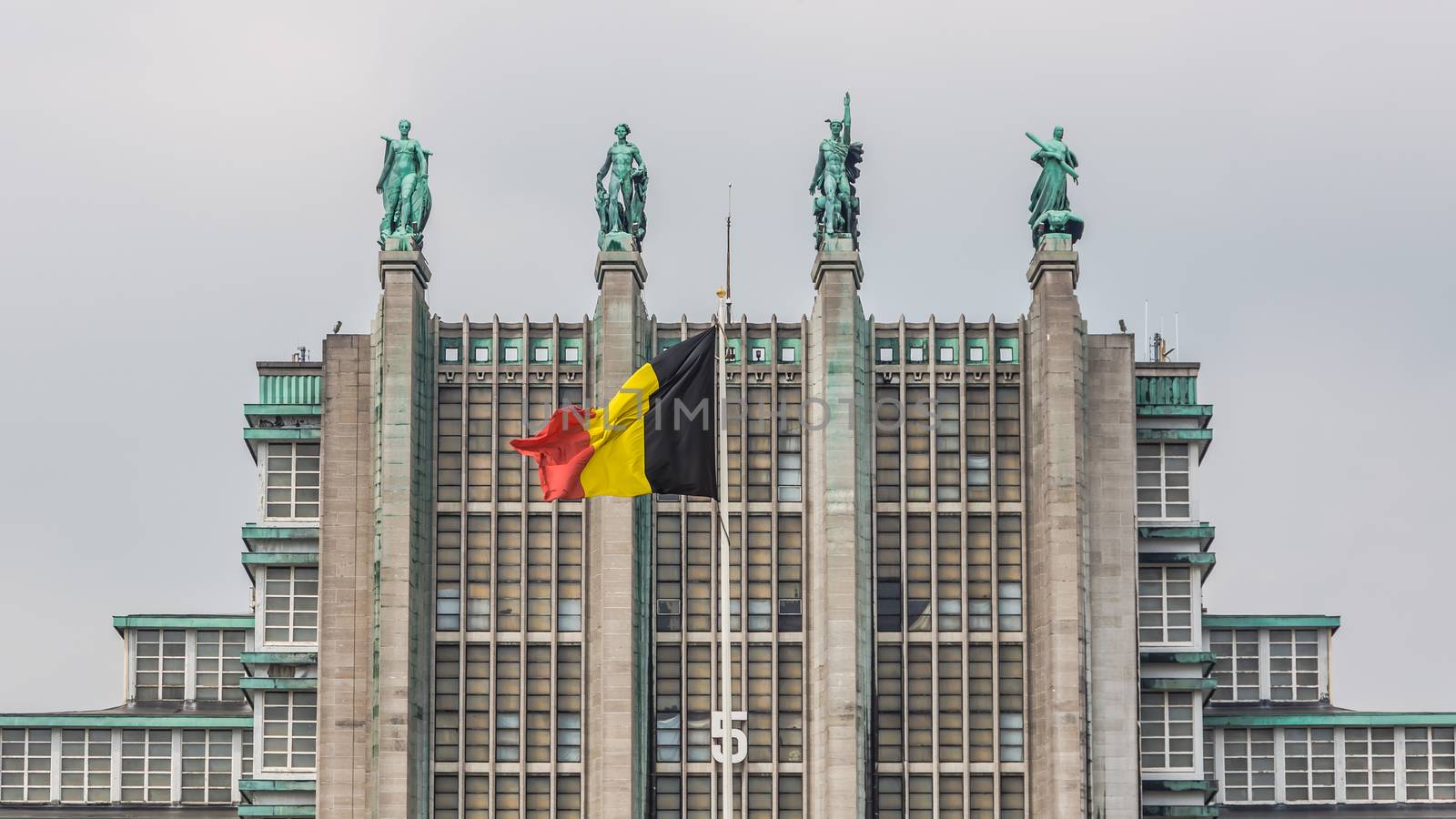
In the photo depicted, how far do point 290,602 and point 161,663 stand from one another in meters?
8.90

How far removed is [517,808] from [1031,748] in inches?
630

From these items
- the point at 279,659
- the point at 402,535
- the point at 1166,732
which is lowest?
the point at 1166,732

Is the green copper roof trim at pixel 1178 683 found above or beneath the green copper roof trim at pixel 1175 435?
beneath

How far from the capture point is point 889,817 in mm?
81875

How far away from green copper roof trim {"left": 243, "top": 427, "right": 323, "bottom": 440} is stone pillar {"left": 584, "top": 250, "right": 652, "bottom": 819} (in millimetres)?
10192

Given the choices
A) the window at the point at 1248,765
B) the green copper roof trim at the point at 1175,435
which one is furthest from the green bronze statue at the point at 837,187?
the window at the point at 1248,765

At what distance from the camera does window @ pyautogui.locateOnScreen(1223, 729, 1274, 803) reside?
9131cm

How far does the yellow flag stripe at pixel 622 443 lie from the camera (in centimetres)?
6506

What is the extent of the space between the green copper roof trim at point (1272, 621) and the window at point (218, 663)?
3397 cm

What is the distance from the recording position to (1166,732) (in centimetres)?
8619

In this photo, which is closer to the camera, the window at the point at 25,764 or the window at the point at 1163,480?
the window at the point at 1163,480

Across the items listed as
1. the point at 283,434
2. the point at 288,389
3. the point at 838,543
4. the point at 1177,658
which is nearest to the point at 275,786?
the point at 283,434

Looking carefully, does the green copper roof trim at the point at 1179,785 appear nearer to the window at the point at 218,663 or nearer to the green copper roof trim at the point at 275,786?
the green copper roof trim at the point at 275,786

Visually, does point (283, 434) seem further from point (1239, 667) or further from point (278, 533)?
point (1239, 667)
